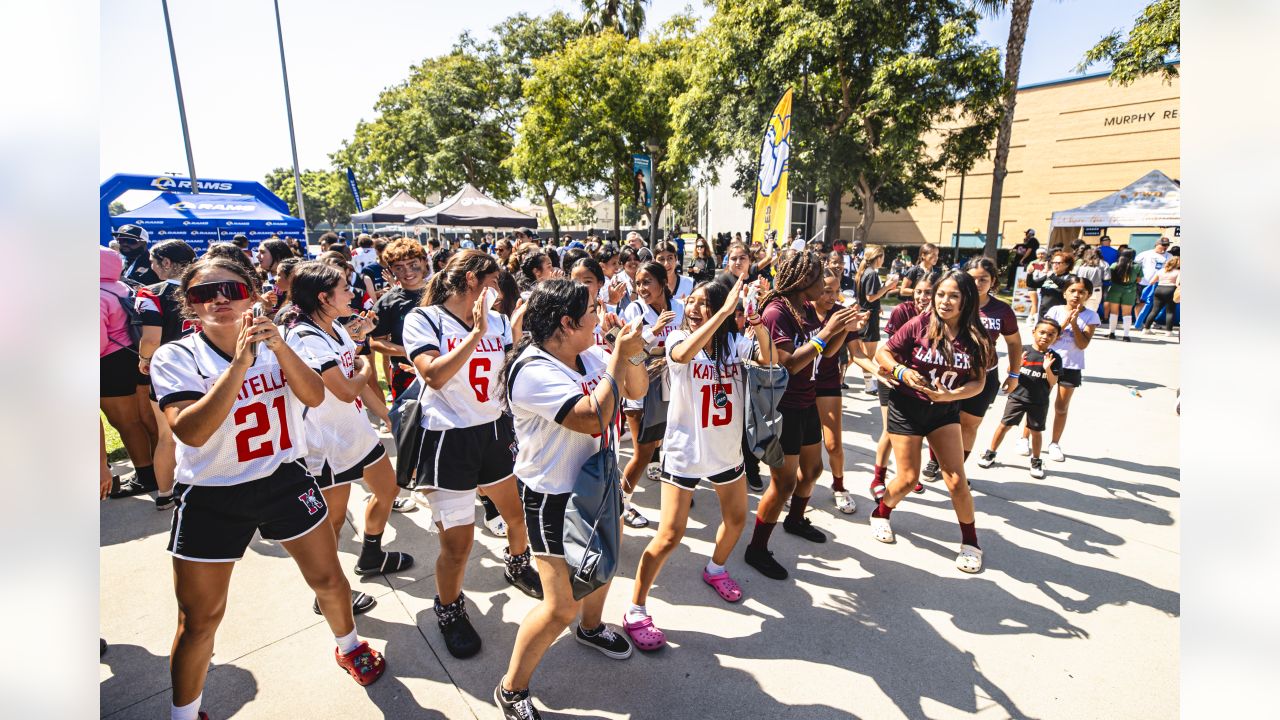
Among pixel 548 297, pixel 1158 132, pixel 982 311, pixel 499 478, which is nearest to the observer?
pixel 548 297

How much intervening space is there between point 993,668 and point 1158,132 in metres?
34.0

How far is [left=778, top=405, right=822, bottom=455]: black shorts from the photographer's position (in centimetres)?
385

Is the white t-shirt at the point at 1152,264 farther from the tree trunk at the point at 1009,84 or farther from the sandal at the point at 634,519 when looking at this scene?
the sandal at the point at 634,519

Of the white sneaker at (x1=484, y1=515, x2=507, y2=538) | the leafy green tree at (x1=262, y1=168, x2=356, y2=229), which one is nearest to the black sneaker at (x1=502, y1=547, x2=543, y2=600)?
the white sneaker at (x1=484, y1=515, x2=507, y2=538)

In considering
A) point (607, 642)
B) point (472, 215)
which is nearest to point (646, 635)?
point (607, 642)

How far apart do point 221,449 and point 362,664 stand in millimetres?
1299

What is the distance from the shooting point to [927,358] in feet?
12.9

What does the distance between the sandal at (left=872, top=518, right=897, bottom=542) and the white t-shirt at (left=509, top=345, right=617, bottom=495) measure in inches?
106

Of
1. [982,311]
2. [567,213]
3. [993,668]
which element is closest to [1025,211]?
[982,311]

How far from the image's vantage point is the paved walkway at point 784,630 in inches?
112

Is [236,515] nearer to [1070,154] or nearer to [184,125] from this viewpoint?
[184,125]

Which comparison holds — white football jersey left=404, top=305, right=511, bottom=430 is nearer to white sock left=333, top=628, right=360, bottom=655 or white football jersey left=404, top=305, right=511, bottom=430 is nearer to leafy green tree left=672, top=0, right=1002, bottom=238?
white sock left=333, top=628, right=360, bottom=655
